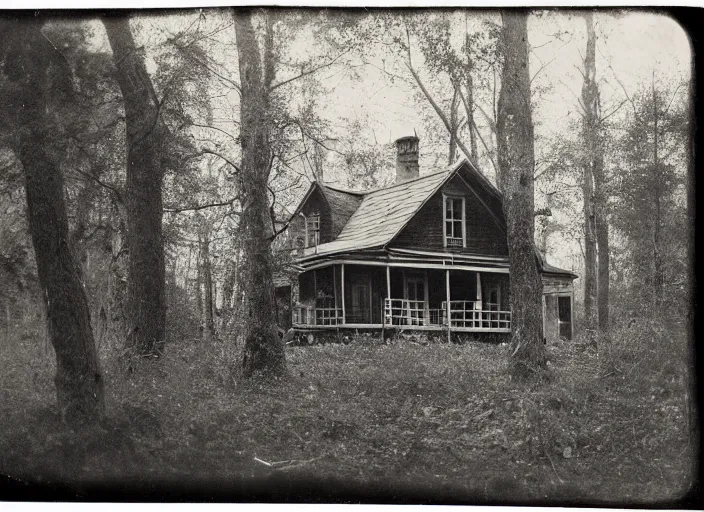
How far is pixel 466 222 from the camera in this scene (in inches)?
281

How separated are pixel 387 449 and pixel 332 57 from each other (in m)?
3.83

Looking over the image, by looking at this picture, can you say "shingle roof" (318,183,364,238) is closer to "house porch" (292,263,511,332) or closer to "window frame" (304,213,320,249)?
"window frame" (304,213,320,249)

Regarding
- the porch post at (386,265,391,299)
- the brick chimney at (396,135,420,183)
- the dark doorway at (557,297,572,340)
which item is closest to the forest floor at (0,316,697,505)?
the dark doorway at (557,297,572,340)

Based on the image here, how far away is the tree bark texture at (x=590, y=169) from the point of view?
6.70 meters

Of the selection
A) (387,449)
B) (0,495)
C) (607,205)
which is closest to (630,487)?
(387,449)

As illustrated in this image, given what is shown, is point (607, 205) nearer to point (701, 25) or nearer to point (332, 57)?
point (701, 25)

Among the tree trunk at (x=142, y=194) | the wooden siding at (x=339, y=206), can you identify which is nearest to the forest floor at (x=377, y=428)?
the tree trunk at (x=142, y=194)

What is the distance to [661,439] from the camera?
20.8ft

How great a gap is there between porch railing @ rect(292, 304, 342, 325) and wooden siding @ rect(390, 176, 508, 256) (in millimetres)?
981

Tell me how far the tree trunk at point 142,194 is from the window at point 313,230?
1473mm

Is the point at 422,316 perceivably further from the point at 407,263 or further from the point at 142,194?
the point at 142,194

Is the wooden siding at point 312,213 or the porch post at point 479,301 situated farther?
the wooden siding at point 312,213

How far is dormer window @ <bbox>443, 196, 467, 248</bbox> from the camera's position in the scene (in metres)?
7.14

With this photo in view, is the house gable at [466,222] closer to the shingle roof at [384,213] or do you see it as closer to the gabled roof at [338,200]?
the shingle roof at [384,213]
